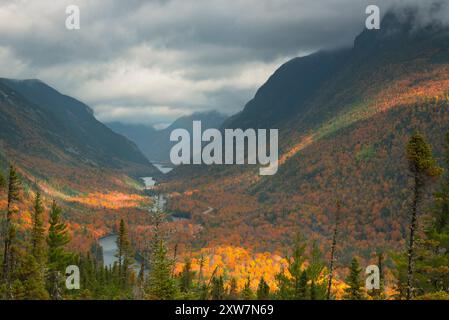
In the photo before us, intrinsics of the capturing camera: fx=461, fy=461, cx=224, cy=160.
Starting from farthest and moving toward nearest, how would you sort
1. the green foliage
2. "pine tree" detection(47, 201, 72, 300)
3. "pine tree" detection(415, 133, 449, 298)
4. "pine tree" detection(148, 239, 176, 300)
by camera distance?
1. "pine tree" detection(47, 201, 72, 300)
2. "pine tree" detection(415, 133, 449, 298)
3. the green foliage
4. "pine tree" detection(148, 239, 176, 300)

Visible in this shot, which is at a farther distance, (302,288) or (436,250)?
(302,288)

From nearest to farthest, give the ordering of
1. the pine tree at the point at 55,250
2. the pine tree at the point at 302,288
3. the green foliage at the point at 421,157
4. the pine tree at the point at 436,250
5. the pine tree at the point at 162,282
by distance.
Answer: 1. the pine tree at the point at 162,282
2. the green foliage at the point at 421,157
3. the pine tree at the point at 436,250
4. the pine tree at the point at 302,288
5. the pine tree at the point at 55,250

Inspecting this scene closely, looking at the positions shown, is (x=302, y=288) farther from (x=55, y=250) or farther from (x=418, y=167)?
(x=55, y=250)

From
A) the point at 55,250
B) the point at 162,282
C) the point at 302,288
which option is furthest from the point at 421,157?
the point at 55,250

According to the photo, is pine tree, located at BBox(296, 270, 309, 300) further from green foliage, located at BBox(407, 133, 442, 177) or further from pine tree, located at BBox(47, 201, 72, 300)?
pine tree, located at BBox(47, 201, 72, 300)

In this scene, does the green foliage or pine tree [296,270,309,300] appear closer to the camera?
the green foliage

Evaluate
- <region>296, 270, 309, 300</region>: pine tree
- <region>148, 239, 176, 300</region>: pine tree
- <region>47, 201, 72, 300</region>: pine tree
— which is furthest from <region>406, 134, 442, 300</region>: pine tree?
<region>47, 201, 72, 300</region>: pine tree

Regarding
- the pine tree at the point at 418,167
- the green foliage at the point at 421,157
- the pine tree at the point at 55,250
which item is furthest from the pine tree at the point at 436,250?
→ the pine tree at the point at 55,250

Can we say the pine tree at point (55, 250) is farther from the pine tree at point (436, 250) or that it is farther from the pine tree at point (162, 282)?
Result: the pine tree at point (436, 250)

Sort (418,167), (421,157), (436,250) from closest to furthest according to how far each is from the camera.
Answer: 1. (421,157)
2. (418,167)
3. (436,250)

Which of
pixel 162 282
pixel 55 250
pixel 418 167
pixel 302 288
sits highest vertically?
pixel 418 167

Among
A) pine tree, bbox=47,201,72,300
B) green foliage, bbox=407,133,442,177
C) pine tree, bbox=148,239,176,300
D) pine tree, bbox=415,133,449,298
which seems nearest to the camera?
pine tree, bbox=148,239,176,300
